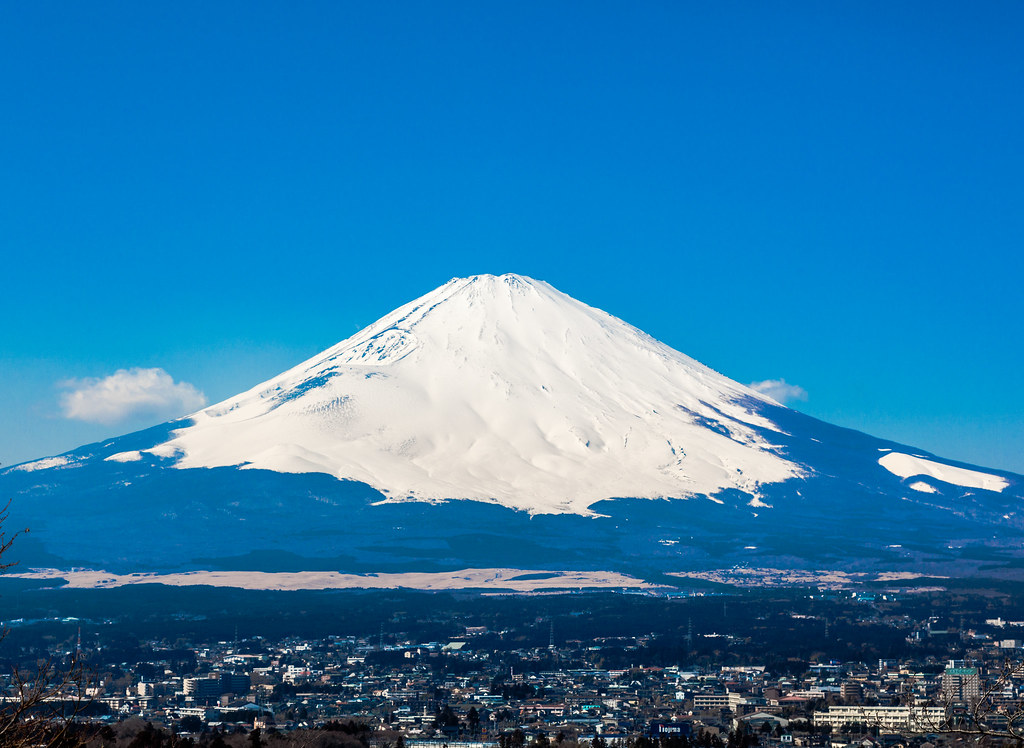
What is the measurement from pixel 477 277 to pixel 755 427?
46480 mm

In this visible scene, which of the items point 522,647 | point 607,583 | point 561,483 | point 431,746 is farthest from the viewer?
point 561,483

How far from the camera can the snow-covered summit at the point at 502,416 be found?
147 meters

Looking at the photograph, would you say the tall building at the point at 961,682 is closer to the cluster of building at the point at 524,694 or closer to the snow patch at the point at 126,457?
the cluster of building at the point at 524,694

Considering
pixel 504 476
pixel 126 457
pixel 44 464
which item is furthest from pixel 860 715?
pixel 44 464

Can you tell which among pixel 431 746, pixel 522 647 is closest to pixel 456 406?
pixel 522 647

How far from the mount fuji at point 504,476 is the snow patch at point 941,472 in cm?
39

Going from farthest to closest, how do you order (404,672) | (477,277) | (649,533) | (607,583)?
(477,277), (649,533), (607,583), (404,672)

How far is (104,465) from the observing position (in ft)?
522

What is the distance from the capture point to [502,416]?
16088 cm

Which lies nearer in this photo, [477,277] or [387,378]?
[387,378]

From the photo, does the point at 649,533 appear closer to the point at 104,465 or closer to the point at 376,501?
the point at 376,501

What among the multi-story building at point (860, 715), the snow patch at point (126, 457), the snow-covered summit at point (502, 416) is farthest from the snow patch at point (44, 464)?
the multi-story building at point (860, 715)

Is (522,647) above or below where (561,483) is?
below

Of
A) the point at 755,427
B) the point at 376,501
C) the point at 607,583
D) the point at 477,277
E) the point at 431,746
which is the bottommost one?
the point at 431,746
